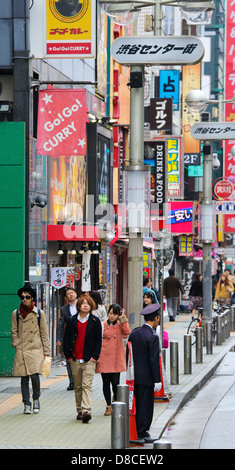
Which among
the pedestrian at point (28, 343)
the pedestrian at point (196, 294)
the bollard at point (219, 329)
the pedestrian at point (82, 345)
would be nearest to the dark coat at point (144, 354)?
the pedestrian at point (82, 345)

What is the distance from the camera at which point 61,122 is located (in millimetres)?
20328

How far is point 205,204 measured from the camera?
29.3 m

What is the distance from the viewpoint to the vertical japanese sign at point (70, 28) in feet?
64.2

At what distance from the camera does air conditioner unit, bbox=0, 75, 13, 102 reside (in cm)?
2131

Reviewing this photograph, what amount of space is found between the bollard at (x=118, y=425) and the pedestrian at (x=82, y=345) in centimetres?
328

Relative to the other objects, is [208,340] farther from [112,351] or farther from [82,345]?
[82,345]

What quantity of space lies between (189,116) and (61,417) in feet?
131

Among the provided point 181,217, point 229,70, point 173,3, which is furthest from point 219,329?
point 229,70

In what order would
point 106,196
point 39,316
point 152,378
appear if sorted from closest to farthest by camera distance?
point 152,378 → point 39,316 → point 106,196

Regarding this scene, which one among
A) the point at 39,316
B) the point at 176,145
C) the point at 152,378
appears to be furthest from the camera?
the point at 176,145

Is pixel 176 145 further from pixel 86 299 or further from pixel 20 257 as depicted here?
pixel 86 299

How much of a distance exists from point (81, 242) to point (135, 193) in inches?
438

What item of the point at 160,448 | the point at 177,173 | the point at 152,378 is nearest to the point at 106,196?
the point at 177,173

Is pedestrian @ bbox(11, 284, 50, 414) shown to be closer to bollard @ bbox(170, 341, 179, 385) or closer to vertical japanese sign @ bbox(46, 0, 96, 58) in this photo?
bollard @ bbox(170, 341, 179, 385)
